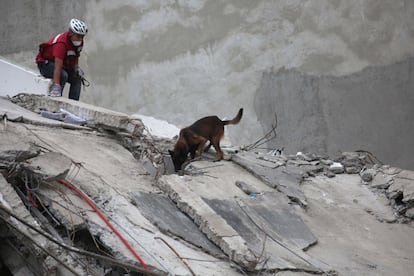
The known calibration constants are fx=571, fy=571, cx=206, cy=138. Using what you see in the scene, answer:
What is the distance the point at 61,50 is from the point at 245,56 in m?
4.09

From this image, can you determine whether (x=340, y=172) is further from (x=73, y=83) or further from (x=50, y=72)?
(x=50, y=72)

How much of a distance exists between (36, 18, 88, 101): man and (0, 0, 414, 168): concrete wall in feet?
11.2

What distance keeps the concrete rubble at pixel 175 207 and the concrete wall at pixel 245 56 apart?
2213mm

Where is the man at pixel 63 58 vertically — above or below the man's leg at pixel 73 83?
above

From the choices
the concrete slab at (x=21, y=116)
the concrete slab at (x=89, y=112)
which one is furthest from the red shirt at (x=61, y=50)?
the concrete slab at (x=21, y=116)

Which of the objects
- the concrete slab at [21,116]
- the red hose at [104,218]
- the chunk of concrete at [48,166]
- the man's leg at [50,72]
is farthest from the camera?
the man's leg at [50,72]

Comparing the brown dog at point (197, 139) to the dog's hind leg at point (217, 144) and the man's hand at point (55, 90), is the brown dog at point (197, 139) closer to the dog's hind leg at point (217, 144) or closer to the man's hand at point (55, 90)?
the dog's hind leg at point (217, 144)

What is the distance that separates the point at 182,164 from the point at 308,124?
4.04 metres

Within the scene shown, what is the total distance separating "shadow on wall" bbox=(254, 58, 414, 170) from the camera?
8805 millimetres

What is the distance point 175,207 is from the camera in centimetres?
441

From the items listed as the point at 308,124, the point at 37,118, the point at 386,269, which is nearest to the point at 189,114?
the point at 308,124

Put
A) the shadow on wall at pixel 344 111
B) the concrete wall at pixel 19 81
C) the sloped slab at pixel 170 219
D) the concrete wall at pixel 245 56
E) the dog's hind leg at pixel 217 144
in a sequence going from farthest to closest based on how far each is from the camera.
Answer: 1. the concrete wall at pixel 245 56
2. the shadow on wall at pixel 344 111
3. the concrete wall at pixel 19 81
4. the dog's hind leg at pixel 217 144
5. the sloped slab at pixel 170 219

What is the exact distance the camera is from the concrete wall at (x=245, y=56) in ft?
29.3

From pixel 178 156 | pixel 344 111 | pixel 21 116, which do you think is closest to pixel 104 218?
pixel 21 116
